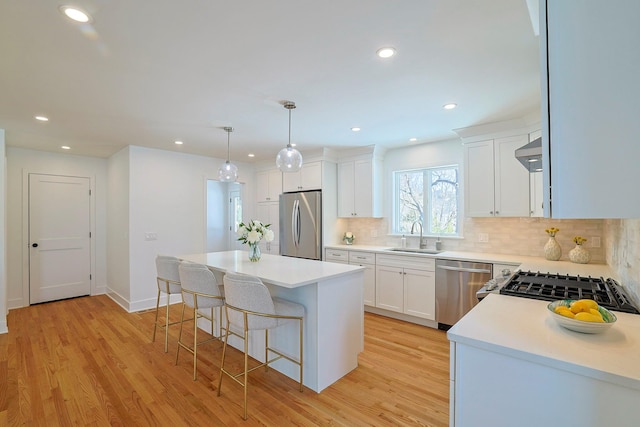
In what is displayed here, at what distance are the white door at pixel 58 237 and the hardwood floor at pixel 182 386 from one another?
59.7 inches

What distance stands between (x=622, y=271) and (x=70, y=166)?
7.05 meters

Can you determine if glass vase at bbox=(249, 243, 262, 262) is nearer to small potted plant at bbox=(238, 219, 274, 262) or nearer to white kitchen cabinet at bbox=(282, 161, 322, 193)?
small potted plant at bbox=(238, 219, 274, 262)

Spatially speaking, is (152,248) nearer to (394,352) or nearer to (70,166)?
(70,166)

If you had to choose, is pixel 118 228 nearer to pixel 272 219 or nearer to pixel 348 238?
pixel 272 219

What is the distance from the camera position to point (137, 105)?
284 cm

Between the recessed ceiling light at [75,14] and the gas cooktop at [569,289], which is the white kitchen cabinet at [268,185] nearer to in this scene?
the recessed ceiling light at [75,14]

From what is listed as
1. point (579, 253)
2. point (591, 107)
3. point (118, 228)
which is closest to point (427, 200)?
point (579, 253)

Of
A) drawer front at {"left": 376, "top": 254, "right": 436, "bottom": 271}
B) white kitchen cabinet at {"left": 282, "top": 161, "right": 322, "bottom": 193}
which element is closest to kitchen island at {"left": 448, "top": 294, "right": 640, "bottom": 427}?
drawer front at {"left": 376, "top": 254, "right": 436, "bottom": 271}

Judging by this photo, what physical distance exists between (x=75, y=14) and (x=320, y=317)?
7.85ft

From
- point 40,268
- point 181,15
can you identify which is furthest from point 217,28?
point 40,268

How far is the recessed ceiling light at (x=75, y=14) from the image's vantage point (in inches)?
59.8

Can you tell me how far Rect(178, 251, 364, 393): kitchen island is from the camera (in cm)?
235

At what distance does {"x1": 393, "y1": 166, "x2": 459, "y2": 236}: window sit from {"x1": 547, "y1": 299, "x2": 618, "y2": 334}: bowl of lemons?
9.82ft

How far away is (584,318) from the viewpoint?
119cm
